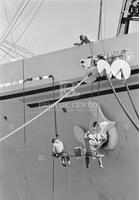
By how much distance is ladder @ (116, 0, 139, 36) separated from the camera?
180 inches

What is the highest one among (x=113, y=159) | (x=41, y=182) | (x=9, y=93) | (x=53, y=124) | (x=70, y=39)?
(x=70, y=39)

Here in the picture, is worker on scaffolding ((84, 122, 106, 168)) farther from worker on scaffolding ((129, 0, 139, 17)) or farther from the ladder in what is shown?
worker on scaffolding ((129, 0, 139, 17))

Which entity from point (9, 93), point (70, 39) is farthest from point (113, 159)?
point (70, 39)

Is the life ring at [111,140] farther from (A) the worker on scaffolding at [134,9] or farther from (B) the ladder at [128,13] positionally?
(A) the worker on scaffolding at [134,9]

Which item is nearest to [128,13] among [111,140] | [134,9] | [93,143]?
[134,9]

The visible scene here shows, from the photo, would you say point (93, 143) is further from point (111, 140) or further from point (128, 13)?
point (128, 13)

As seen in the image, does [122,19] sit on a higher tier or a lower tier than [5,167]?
higher

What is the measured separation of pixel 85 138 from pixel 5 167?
157cm

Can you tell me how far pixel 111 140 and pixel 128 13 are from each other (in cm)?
177

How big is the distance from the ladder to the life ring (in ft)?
4.83

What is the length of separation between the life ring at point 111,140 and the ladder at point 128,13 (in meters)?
1.47

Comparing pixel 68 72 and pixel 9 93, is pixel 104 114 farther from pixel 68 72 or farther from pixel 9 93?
pixel 9 93

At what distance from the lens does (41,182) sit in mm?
4207

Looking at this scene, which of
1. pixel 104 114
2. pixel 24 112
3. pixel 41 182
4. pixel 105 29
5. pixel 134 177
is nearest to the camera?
pixel 134 177
